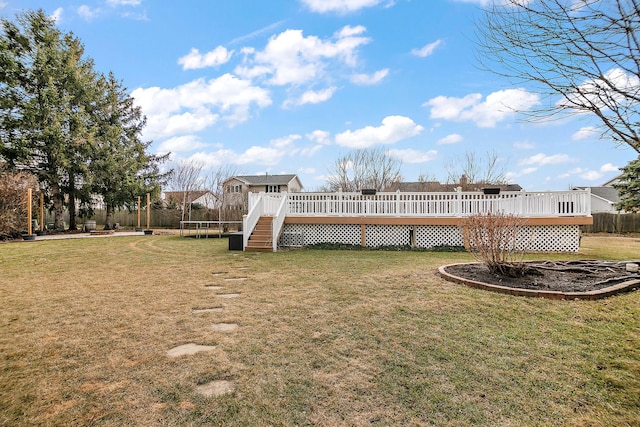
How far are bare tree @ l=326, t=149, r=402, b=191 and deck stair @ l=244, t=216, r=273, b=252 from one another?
60.0 feet

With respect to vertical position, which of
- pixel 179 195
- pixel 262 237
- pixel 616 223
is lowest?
pixel 262 237

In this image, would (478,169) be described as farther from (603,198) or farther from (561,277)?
(561,277)

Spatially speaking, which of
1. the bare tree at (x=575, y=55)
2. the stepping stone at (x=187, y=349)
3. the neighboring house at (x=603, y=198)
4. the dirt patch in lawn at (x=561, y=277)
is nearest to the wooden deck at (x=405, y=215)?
the dirt patch in lawn at (x=561, y=277)

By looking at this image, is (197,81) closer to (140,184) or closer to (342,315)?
(140,184)

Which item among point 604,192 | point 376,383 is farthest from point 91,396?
point 604,192

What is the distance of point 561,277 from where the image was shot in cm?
579

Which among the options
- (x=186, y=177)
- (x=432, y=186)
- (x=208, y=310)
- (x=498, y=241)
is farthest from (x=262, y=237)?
(x=432, y=186)

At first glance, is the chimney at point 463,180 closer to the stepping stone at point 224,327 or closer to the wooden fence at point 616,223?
the wooden fence at point 616,223

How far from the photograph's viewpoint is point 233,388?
2.35 metres

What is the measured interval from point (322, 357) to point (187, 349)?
1255 mm

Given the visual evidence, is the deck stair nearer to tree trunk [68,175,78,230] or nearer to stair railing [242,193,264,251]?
stair railing [242,193,264,251]

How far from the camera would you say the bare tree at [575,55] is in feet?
6.59

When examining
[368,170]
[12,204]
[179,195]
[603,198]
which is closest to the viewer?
[12,204]

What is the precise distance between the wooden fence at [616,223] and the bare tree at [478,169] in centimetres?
786
